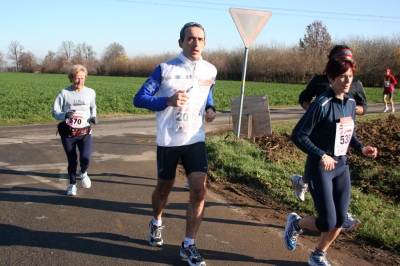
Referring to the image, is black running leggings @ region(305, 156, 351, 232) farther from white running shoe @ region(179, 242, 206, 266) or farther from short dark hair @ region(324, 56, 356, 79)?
white running shoe @ region(179, 242, 206, 266)

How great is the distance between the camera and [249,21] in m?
8.43

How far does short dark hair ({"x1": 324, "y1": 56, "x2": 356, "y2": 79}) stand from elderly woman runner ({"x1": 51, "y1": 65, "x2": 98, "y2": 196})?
3.62 meters

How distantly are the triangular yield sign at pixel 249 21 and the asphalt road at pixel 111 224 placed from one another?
325 cm

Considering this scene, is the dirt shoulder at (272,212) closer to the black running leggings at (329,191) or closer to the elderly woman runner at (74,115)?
the black running leggings at (329,191)

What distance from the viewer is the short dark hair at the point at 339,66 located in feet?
11.4

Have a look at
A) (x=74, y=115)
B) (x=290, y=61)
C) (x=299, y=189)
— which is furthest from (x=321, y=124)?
(x=290, y=61)

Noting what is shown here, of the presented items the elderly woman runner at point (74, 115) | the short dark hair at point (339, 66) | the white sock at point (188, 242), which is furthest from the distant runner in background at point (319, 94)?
the elderly woman runner at point (74, 115)

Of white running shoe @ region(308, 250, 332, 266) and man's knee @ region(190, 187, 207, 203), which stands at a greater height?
man's knee @ region(190, 187, 207, 203)

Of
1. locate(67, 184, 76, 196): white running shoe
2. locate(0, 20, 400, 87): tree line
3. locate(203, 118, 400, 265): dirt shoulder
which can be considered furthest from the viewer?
locate(0, 20, 400, 87): tree line

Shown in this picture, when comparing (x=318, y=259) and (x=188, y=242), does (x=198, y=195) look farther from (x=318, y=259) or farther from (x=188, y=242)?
(x=318, y=259)

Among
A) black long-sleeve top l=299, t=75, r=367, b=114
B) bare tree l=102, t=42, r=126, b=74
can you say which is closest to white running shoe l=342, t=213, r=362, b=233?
black long-sleeve top l=299, t=75, r=367, b=114

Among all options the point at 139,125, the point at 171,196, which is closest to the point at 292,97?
the point at 139,125

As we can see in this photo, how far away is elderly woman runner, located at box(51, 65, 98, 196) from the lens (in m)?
5.94

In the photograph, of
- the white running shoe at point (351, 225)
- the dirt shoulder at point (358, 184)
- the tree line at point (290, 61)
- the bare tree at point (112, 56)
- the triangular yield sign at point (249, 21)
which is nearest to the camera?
the dirt shoulder at point (358, 184)
